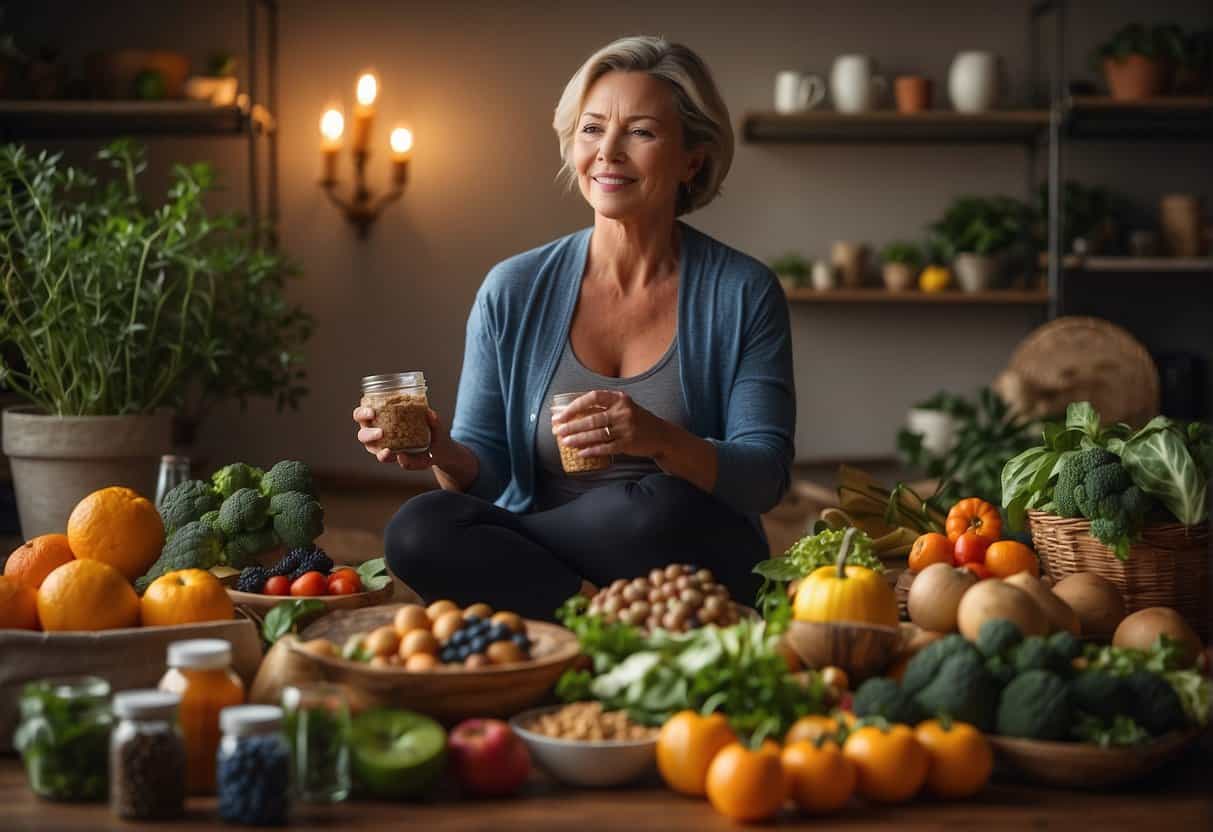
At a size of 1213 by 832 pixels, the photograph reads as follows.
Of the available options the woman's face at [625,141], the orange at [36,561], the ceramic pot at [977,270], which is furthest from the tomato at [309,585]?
the ceramic pot at [977,270]

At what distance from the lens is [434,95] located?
5324 mm

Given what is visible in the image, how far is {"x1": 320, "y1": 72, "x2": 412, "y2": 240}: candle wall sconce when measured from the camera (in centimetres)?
514

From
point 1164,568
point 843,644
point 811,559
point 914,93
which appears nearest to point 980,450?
point 914,93

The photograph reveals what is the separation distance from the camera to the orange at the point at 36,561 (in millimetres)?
1852

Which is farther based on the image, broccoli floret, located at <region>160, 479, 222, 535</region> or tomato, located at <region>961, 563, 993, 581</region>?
broccoli floret, located at <region>160, 479, 222, 535</region>

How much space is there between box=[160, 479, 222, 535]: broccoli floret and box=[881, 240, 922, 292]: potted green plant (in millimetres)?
3377

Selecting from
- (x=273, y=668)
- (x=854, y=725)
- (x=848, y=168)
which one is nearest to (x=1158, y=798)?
(x=854, y=725)

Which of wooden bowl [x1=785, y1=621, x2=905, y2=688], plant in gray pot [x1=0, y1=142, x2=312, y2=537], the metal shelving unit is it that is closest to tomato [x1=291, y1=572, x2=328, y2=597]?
wooden bowl [x1=785, y1=621, x2=905, y2=688]

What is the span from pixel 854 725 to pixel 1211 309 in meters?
4.58

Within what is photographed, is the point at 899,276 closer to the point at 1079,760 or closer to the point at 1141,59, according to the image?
the point at 1141,59

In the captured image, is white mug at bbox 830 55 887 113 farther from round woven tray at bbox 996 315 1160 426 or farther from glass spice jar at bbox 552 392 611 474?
glass spice jar at bbox 552 392 611 474

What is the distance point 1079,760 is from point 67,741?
3.26ft

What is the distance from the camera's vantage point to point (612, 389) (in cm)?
238

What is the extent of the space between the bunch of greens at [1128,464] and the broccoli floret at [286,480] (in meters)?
1.15
